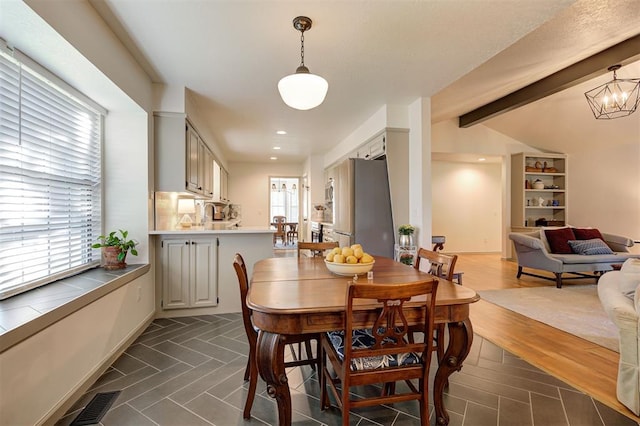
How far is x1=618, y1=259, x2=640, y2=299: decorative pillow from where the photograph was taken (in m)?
1.98

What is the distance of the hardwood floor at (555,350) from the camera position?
6.58 feet

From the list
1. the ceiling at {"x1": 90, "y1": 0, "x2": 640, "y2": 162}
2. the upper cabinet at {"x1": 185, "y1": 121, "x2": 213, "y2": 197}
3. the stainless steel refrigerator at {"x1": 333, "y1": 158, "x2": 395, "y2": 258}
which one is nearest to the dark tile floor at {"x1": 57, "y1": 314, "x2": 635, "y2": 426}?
the stainless steel refrigerator at {"x1": 333, "y1": 158, "x2": 395, "y2": 258}

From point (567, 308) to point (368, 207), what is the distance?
2.68m

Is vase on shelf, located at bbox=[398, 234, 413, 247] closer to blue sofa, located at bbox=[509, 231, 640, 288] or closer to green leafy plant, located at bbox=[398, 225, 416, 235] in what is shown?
green leafy plant, located at bbox=[398, 225, 416, 235]

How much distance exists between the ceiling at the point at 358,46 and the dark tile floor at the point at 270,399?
2593 mm

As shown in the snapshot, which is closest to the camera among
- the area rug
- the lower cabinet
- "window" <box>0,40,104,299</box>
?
"window" <box>0,40,104,299</box>

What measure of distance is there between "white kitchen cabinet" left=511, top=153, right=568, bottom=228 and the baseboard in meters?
7.32

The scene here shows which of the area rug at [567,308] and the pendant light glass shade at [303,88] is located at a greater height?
the pendant light glass shade at [303,88]

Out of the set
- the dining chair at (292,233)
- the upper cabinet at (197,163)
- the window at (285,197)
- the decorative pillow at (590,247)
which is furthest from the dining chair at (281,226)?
the decorative pillow at (590,247)

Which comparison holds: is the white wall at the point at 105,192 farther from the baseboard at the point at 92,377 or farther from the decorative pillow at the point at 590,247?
the decorative pillow at the point at 590,247

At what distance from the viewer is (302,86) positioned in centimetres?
202

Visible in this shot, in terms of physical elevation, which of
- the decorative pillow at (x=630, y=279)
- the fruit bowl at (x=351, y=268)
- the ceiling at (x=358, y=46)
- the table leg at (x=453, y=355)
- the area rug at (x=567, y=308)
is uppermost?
the ceiling at (x=358, y=46)

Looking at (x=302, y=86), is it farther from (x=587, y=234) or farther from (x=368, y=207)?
(x=587, y=234)

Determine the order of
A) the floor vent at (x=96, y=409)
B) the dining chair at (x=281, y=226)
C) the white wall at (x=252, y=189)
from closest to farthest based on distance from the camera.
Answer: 1. the floor vent at (x=96, y=409)
2. the white wall at (x=252, y=189)
3. the dining chair at (x=281, y=226)
